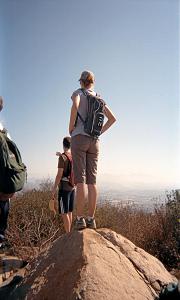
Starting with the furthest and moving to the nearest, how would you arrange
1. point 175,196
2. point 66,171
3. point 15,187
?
1. point 175,196
2. point 66,171
3. point 15,187

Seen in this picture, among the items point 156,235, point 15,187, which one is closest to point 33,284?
point 15,187

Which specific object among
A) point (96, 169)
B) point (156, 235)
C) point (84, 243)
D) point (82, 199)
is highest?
point (96, 169)

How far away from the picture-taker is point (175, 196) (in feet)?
27.6

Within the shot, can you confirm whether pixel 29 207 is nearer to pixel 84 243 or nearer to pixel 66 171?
pixel 66 171

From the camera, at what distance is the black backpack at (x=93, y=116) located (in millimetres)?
4223

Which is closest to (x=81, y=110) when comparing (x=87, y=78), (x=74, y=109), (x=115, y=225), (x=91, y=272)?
(x=74, y=109)

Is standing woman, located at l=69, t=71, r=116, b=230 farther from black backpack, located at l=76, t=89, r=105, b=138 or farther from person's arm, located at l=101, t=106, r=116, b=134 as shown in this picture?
person's arm, located at l=101, t=106, r=116, b=134

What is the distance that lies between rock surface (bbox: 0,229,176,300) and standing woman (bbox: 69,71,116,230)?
31 centimetres

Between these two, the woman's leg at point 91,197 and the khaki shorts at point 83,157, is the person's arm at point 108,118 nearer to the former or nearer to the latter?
the khaki shorts at point 83,157

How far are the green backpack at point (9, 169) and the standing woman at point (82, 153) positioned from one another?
0.65 metres

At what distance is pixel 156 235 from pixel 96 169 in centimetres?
363

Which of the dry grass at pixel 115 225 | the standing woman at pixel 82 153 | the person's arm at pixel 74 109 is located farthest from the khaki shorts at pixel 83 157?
the dry grass at pixel 115 225

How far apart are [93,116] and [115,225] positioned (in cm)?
440

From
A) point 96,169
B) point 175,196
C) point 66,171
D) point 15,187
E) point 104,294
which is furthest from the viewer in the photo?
point 175,196
